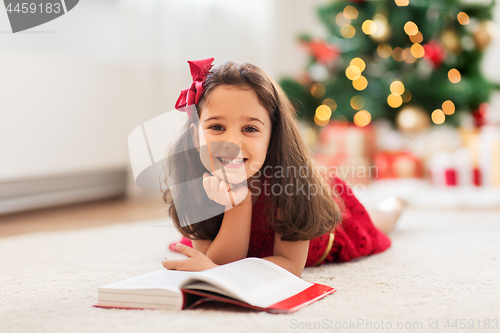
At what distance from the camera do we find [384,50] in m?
2.32

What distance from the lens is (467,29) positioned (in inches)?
89.9

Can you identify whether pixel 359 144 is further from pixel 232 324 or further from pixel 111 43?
pixel 232 324

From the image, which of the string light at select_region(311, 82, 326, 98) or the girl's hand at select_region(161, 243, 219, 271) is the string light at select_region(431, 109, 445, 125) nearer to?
the string light at select_region(311, 82, 326, 98)

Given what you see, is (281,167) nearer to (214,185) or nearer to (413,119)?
(214,185)

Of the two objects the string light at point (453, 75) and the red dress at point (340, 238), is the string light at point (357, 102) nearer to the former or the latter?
the string light at point (453, 75)

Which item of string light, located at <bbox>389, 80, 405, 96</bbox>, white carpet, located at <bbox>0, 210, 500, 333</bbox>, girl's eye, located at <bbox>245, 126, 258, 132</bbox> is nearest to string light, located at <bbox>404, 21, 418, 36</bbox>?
string light, located at <bbox>389, 80, 405, 96</bbox>

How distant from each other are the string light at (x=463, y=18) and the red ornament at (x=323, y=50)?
22.6 inches

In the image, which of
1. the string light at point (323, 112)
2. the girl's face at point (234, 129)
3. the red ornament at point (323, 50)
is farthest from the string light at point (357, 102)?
the girl's face at point (234, 129)

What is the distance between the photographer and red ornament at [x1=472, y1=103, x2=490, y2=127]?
2299 mm

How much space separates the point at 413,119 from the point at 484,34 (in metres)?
0.52

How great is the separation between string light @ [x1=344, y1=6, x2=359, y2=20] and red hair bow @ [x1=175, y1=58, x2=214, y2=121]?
1.65 metres

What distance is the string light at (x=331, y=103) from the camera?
239cm

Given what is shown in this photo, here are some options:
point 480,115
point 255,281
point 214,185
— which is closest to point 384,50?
point 480,115

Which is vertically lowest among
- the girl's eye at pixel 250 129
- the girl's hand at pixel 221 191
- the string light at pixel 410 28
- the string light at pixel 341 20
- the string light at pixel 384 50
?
the girl's hand at pixel 221 191
